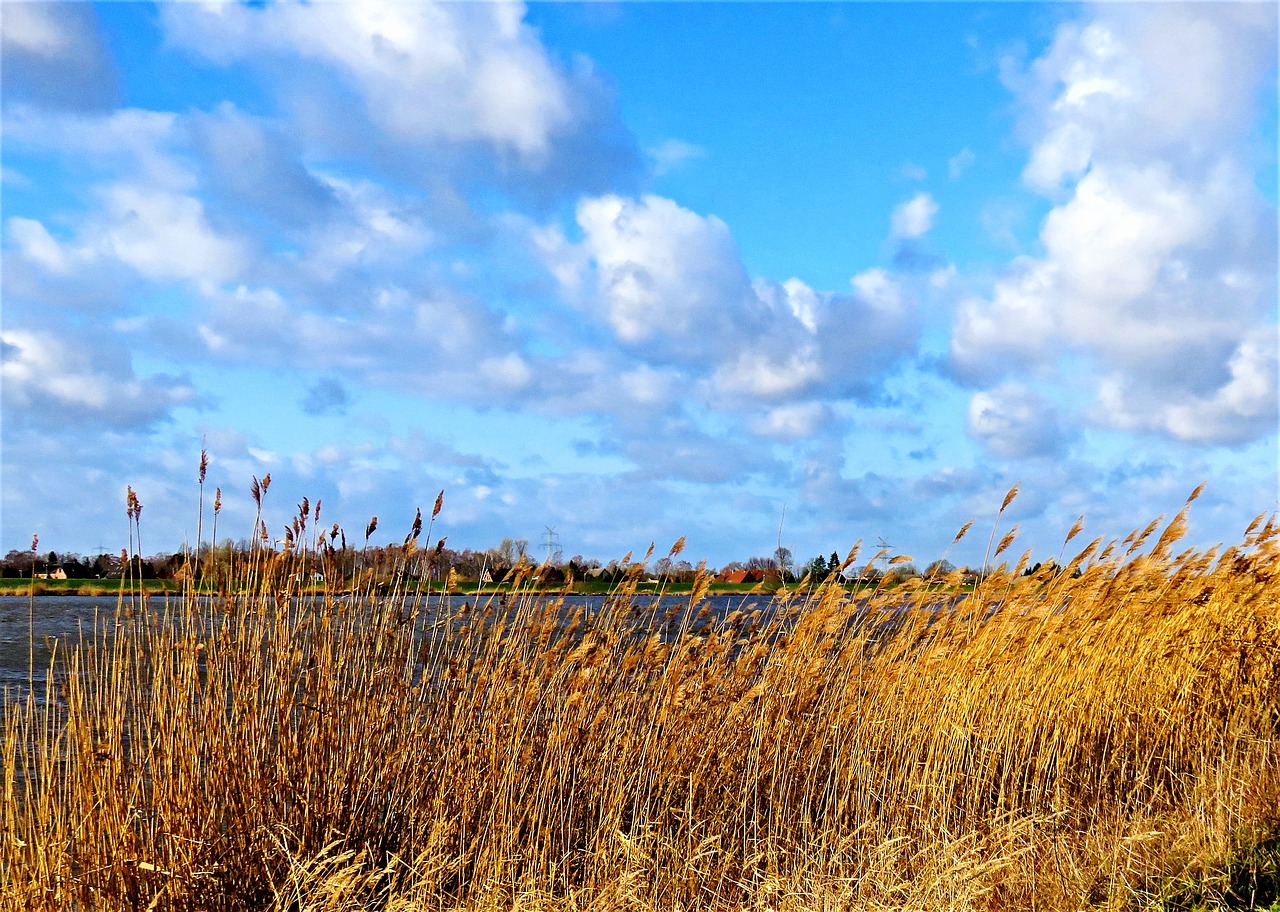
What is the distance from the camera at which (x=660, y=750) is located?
484cm

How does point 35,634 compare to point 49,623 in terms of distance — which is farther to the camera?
point 49,623

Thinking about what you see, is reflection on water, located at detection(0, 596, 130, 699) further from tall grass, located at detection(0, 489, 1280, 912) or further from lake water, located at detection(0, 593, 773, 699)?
tall grass, located at detection(0, 489, 1280, 912)

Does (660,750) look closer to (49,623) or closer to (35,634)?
(35,634)

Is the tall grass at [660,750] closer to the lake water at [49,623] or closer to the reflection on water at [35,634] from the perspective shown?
the lake water at [49,623]

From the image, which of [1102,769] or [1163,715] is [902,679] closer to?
[1102,769]

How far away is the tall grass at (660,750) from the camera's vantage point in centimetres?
370

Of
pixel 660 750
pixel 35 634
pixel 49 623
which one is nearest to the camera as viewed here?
pixel 660 750

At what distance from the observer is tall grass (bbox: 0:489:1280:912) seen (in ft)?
12.1

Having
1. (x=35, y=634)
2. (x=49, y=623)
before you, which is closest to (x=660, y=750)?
(x=35, y=634)

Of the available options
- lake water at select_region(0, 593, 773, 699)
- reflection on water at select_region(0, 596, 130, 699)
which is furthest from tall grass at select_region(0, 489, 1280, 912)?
reflection on water at select_region(0, 596, 130, 699)

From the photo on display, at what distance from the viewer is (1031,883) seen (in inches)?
153

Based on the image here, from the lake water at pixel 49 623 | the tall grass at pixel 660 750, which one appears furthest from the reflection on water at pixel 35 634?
the tall grass at pixel 660 750

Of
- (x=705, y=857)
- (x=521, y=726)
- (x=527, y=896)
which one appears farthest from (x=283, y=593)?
(x=705, y=857)

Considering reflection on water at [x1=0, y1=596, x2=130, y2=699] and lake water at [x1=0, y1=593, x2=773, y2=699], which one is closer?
lake water at [x1=0, y1=593, x2=773, y2=699]
